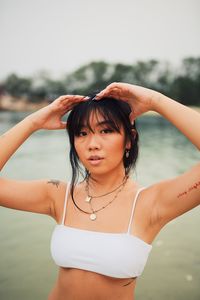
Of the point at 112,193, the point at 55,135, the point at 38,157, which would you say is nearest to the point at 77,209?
the point at 112,193

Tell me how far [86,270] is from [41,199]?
0.36 meters

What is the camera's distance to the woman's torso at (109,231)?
1282 millimetres

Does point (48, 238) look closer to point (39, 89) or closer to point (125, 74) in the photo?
point (39, 89)

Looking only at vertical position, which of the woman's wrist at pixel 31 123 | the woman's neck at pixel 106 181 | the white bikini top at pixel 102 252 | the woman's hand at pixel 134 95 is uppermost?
the woman's hand at pixel 134 95

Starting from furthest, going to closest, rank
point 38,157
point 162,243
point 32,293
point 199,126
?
point 38,157, point 162,243, point 32,293, point 199,126

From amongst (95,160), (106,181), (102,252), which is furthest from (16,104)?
(102,252)

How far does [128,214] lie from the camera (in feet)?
4.32

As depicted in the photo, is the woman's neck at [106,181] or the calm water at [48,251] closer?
the woman's neck at [106,181]

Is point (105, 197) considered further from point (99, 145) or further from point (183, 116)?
point (183, 116)

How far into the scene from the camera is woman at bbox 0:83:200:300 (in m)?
1.23

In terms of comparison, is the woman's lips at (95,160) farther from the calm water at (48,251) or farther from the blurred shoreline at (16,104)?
the blurred shoreline at (16,104)

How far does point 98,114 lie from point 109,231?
1.52 ft

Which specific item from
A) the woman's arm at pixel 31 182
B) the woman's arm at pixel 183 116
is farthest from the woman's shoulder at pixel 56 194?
the woman's arm at pixel 183 116

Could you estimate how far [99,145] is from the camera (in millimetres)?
1260
